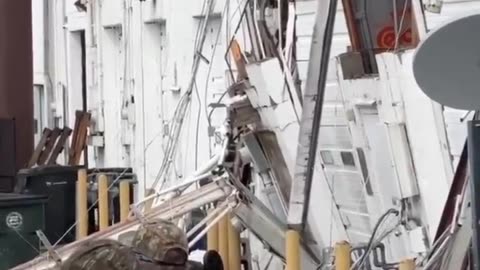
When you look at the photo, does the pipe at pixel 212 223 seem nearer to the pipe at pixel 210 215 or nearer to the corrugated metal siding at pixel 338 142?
the pipe at pixel 210 215

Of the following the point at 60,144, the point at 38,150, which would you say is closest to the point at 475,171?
the point at 38,150

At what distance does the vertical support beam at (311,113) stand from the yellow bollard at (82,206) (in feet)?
13.2

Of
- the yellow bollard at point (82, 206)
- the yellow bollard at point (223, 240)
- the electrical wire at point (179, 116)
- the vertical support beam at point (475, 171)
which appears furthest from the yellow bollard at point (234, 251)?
the vertical support beam at point (475, 171)

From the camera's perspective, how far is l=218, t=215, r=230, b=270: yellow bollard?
30.3ft

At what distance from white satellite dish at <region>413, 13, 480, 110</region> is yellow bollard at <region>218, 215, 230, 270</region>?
13.9 feet

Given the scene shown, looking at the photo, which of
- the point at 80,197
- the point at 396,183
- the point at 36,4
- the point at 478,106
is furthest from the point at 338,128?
the point at 36,4

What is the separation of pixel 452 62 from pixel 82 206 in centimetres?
788

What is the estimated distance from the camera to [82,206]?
1248 cm

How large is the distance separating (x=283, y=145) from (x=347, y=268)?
8.07 ft

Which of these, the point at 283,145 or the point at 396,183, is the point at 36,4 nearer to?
the point at 283,145

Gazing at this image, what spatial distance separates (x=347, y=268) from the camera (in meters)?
6.95

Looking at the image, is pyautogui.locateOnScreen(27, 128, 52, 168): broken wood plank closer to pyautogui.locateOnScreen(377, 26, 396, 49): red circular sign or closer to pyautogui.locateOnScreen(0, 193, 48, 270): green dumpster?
pyautogui.locateOnScreen(0, 193, 48, 270): green dumpster

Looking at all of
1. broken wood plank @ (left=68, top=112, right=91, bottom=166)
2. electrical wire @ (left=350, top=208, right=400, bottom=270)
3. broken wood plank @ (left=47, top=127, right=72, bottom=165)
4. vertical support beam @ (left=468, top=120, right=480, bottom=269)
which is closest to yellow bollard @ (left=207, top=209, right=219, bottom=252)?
electrical wire @ (left=350, top=208, right=400, bottom=270)

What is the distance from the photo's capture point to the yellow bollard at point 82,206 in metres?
12.4
